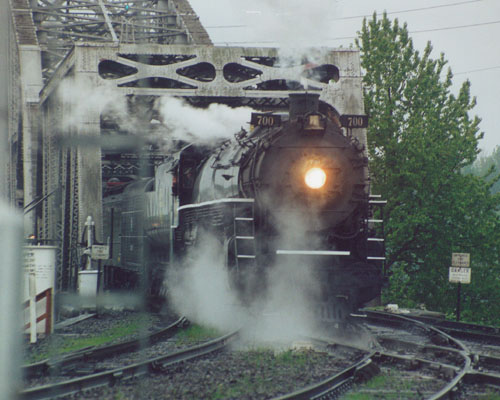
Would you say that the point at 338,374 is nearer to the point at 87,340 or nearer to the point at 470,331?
the point at 87,340

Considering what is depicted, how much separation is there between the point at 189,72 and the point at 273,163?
687 inches

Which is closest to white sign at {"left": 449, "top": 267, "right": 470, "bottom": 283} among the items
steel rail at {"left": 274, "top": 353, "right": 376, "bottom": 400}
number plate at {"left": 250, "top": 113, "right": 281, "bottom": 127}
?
number plate at {"left": 250, "top": 113, "right": 281, "bottom": 127}

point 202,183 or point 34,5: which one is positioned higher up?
point 34,5

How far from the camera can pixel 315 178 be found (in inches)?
414

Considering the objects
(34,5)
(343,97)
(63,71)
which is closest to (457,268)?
(343,97)

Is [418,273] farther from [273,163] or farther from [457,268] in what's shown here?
[273,163]

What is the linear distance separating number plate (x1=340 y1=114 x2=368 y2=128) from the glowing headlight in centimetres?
112

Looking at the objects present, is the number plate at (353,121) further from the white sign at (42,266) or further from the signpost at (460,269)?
the signpost at (460,269)

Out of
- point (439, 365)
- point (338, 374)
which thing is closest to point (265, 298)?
point (439, 365)

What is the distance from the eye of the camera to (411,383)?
293 inches

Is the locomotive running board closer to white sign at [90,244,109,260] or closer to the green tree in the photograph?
white sign at [90,244,109,260]

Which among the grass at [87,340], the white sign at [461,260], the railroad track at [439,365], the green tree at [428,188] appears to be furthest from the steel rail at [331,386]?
the green tree at [428,188]

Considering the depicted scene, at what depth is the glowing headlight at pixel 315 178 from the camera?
10500 millimetres

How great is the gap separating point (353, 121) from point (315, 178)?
147 centimetres
